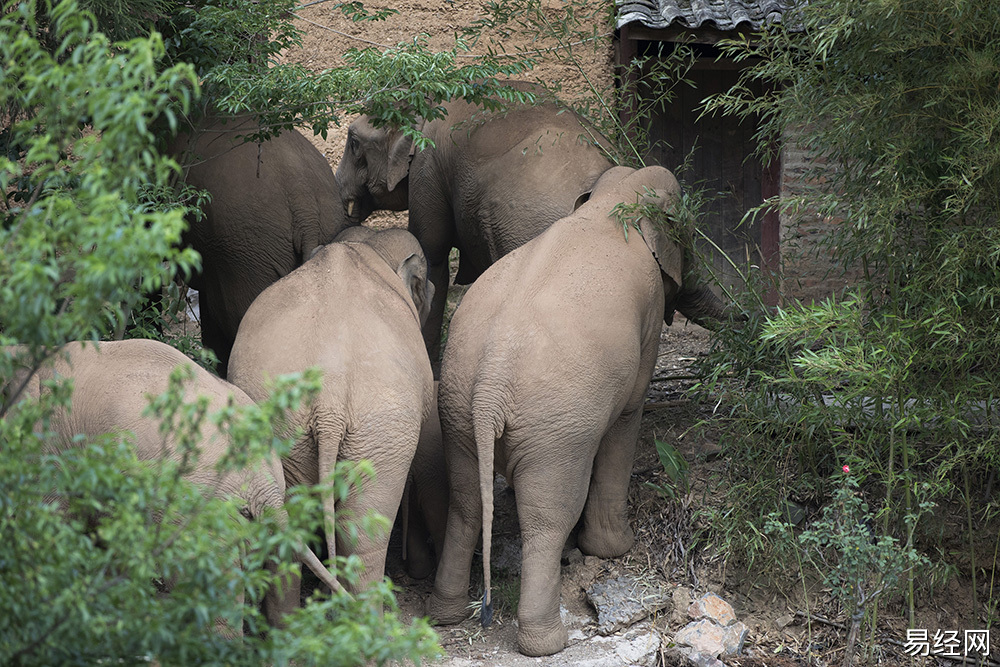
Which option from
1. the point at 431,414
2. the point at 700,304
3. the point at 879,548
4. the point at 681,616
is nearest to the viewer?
the point at 879,548

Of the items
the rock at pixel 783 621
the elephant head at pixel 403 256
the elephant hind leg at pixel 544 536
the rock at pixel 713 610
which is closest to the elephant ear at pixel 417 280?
the elephant head at pixel 403 256

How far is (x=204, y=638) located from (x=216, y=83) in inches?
111

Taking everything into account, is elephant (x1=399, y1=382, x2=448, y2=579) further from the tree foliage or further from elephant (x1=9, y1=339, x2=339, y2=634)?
the tree foliage

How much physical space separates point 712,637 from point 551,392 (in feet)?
3.51

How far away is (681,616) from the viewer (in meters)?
4.38

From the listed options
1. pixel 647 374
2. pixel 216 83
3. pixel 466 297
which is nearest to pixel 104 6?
pixel 216 83

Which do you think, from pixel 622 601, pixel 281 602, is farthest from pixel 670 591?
pixel 281 602

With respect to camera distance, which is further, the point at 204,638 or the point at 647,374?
the point at 647,374

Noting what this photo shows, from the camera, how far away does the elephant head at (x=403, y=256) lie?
4875 mm

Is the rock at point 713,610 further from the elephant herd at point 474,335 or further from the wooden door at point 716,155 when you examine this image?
the wooden door at point 716,155

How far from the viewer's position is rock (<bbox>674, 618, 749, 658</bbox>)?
162 inches

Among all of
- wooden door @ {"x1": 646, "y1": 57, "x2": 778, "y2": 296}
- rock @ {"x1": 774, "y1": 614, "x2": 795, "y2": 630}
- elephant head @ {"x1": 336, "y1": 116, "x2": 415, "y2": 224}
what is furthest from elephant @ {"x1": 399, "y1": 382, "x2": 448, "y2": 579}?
Answer: wooden door @ {"x1": 646, "y1": 57, "x2": 778, "y2": 296}

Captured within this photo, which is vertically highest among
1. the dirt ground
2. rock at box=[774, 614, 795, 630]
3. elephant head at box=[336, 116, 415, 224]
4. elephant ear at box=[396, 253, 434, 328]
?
elephant head at box=[336, 116, 415, 224]

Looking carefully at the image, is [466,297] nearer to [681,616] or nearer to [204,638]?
[681,616]
